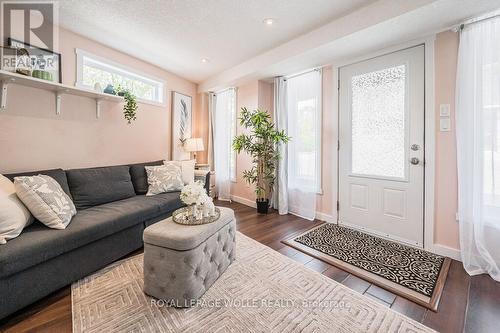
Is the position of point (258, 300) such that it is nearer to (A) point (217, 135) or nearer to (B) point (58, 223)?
(B) point (58, 223)

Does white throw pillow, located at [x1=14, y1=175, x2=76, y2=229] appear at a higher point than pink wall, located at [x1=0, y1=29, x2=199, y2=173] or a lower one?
lower

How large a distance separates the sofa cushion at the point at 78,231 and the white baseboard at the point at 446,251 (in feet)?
9.86

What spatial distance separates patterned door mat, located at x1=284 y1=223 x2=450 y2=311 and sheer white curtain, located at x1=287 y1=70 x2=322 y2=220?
0.69 meters

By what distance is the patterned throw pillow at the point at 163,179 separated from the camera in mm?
2979

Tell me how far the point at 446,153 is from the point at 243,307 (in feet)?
8.09

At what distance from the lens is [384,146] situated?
2.70 metres

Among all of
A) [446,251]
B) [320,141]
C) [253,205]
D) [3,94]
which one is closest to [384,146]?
[320,141]

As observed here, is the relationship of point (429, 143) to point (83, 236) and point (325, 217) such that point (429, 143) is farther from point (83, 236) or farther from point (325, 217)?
point (83, 236)

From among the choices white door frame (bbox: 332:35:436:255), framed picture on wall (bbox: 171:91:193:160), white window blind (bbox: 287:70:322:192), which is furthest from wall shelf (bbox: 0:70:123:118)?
white door frame (bbox: 332:35:436:255)

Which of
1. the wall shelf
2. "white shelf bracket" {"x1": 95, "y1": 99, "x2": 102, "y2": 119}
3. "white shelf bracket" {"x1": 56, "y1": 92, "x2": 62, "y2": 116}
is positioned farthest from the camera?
"white shelf bracket" {"x1": 95, "y1": 99, "x2": 102, "y2": 119}

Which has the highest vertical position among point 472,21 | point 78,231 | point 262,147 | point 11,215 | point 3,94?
point 472,21

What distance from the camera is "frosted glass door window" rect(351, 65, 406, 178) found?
2568 millimetres

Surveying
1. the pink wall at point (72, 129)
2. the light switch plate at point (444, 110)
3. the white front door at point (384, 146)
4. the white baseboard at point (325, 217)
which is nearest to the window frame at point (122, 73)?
the pink wall at point (72, 129)

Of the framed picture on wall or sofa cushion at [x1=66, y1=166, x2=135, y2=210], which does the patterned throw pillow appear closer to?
sofa cushion at [x1=66, y1=166, x2=135, y2=210]
